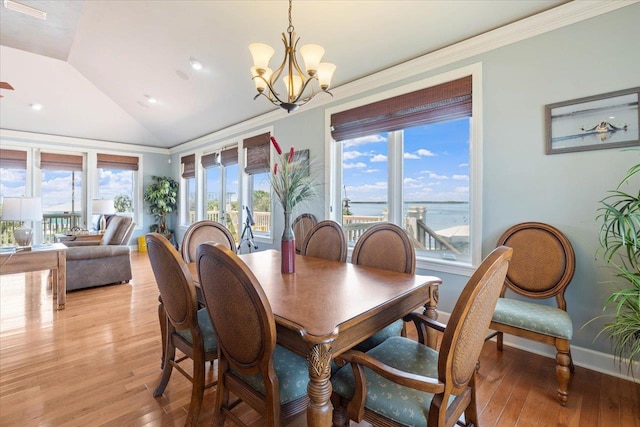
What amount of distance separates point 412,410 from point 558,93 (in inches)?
97.8

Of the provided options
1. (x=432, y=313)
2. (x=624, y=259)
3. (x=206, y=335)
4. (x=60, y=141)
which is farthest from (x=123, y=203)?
(x=624, y=259)

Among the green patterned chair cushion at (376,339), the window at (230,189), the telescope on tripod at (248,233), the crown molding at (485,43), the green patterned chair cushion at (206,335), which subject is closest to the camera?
the green patterned chair cushion at (206,335)

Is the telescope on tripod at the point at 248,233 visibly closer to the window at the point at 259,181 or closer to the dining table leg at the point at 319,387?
the window at the point at 259,181

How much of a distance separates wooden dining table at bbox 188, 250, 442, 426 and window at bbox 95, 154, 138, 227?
6.62 meters

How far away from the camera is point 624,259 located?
201cm

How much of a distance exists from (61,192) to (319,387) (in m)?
8.13

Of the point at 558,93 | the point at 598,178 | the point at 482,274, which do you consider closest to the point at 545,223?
the point at 598,178

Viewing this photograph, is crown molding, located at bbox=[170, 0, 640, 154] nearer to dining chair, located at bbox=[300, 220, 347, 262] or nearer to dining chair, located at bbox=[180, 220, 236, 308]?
dining chair, located at bbox=[300, 220, 347, 262]

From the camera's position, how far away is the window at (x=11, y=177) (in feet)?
19.7

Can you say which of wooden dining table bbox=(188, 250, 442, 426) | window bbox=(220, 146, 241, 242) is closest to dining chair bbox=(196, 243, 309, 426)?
wooden dining table bbox=(188, 250, 442, 426)

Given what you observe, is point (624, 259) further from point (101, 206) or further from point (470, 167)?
point (101, 206)

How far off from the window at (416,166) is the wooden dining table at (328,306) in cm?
138

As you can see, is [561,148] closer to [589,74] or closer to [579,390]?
[589,74]

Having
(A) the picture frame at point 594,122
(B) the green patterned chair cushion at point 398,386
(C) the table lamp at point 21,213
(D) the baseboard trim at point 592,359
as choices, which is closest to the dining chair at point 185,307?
(B) the green patterned chair cushion at point 398,386
